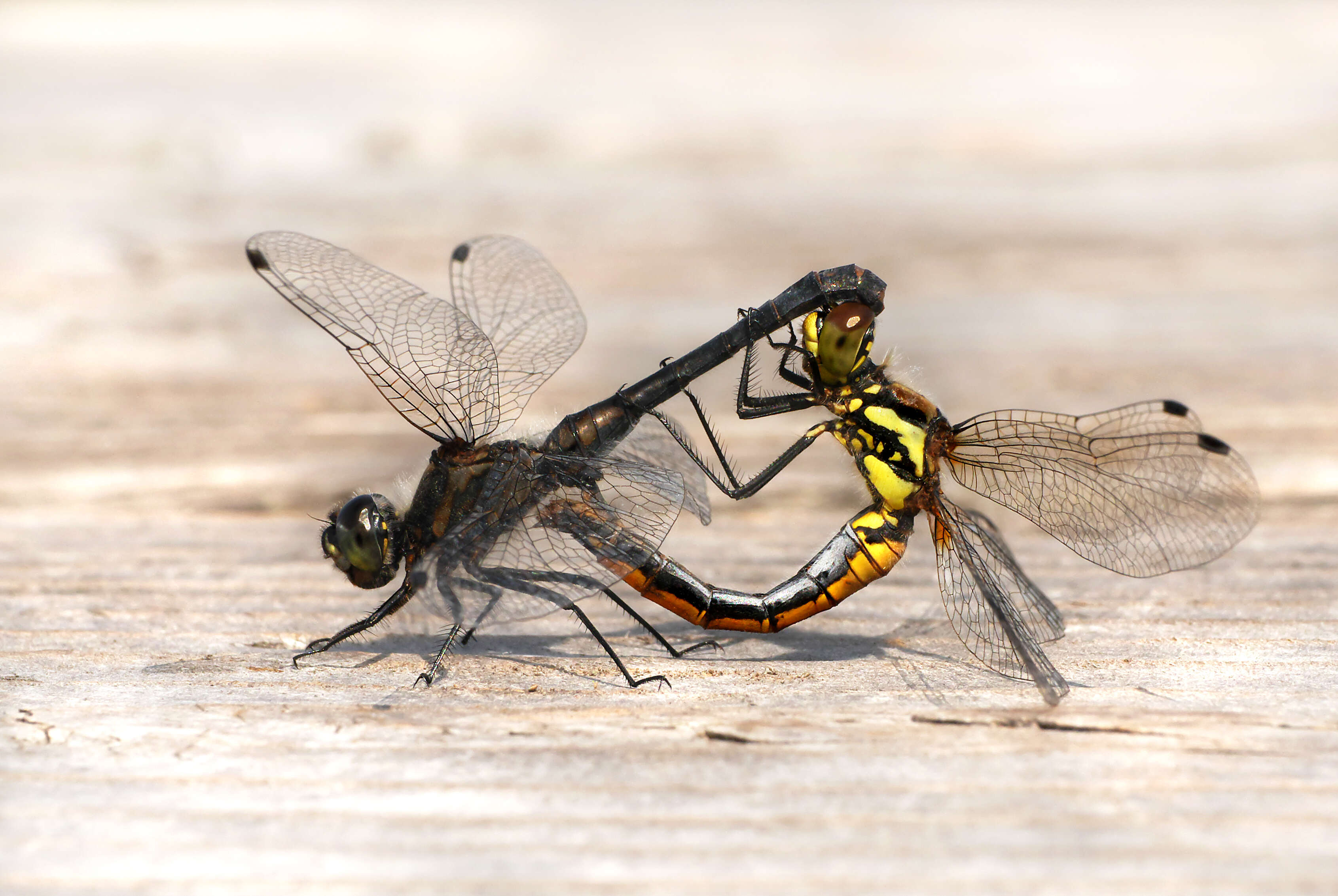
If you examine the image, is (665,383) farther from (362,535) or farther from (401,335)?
(362,535)

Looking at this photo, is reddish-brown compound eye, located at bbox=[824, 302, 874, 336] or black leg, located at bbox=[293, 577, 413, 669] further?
reddish-brown compound eye, located at bbox=[824, 302, 874, 336]

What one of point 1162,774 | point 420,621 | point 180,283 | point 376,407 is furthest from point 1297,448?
point 180,283

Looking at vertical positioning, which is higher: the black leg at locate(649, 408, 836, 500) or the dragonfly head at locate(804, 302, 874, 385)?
the dragonfly head at locate(804, 302, 874, 385)

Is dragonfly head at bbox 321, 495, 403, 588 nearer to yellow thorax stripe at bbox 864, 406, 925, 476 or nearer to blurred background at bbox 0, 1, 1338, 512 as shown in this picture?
blurred background at bbox 0, 1, 1338, 512

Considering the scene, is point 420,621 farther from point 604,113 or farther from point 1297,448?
point 604,113

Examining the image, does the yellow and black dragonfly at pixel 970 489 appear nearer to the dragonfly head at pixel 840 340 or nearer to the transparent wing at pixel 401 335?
the dragonfly head at pixel 840 340

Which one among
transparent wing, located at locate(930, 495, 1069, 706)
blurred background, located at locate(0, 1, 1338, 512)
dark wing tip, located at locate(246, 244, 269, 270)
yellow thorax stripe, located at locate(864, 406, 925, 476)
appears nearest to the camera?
transparent wing, located at locate(930, 495, 1069, 706)

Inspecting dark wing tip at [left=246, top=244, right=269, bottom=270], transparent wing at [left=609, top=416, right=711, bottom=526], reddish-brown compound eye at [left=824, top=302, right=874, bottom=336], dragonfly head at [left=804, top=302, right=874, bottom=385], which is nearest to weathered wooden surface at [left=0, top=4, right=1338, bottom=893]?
transparent wing at [left=609, top=416, right=711, bottom=526]
